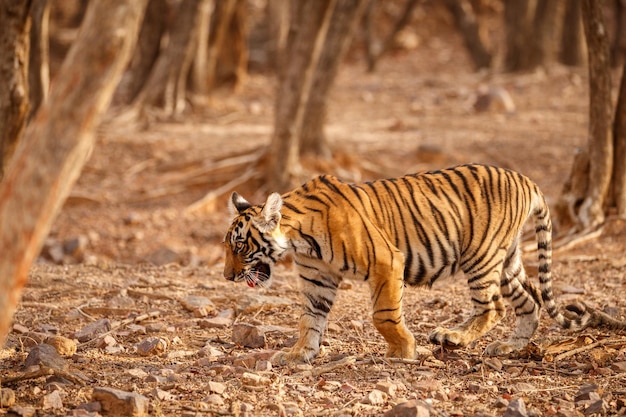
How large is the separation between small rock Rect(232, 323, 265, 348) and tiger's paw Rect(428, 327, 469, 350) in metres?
1.07

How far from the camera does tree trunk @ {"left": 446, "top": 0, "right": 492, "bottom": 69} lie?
21.2m

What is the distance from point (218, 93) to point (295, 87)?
805cm

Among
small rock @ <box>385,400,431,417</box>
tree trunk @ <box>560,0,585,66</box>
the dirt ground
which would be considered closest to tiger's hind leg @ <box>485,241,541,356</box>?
the dirt ground

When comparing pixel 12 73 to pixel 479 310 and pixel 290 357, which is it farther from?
pixel 479 310

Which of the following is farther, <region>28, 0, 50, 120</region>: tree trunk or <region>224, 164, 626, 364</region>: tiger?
<region>28, 0, 50, 120</region>: tree trunk

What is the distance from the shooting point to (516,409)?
4.48m

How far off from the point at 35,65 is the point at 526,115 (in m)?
9.80

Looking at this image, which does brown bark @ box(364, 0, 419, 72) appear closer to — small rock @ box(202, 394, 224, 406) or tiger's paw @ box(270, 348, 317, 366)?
tiger's paw @ box(270, 348, 317, 366)

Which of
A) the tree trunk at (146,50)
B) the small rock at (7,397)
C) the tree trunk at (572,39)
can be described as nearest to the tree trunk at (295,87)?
the tree trunk at (146,50)

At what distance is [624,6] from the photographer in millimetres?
19719

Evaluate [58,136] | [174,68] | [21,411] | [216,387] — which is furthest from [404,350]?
[174,68]

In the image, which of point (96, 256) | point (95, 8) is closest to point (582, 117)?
point (96, 256)

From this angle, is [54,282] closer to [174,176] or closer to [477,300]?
[477,300]

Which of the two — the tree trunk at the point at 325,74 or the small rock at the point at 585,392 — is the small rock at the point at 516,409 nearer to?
the small rock at the point at 585,392
